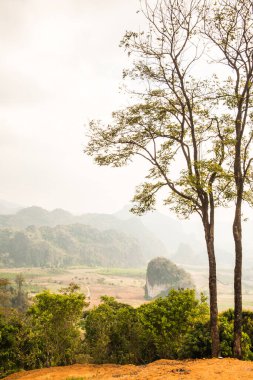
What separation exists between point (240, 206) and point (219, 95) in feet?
14.3

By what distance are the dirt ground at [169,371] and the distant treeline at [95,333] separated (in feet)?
5.01

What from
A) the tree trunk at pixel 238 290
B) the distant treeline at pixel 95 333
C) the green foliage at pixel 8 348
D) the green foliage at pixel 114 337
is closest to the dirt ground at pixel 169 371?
the tree trunk at pixel 238 290

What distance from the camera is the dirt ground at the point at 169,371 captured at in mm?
8844

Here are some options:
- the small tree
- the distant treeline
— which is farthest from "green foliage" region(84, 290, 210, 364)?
the small tree

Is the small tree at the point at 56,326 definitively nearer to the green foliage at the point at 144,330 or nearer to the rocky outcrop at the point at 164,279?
the green foliage at the point at 144,330

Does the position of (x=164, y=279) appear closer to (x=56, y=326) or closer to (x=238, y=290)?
(x=56, y=326)

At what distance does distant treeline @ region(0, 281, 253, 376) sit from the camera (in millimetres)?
14281

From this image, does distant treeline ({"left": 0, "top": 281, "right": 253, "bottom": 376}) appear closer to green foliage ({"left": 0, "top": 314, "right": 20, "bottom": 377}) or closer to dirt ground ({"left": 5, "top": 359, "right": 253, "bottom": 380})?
green foliage ({"left": 0, "top": 314, "right": 20, "bottom": 377})

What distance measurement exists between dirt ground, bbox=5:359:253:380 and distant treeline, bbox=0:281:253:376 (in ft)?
5.01

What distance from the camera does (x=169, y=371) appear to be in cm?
992

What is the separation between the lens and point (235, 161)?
1226 centimetres

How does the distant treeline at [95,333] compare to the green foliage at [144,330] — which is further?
the distant treeline at [95,333]

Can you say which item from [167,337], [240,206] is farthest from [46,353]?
[240,206]

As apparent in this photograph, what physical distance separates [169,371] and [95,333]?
645 centimetres
